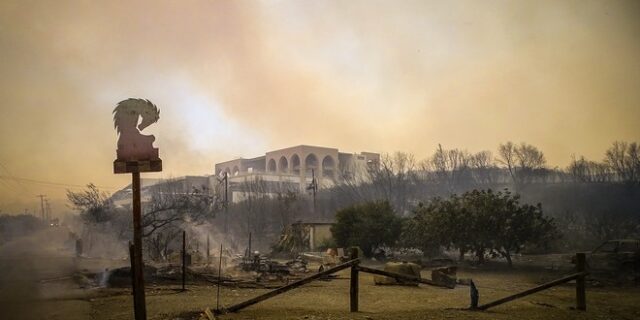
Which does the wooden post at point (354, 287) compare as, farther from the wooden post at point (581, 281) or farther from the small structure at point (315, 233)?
the small structure at point (315, 233)

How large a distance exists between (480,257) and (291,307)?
16.4 meters

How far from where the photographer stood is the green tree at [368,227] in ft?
101

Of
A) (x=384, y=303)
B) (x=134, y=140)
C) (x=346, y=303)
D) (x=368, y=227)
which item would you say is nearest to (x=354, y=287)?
(x=346, y=303)

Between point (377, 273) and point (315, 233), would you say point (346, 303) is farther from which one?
point (315, 233)

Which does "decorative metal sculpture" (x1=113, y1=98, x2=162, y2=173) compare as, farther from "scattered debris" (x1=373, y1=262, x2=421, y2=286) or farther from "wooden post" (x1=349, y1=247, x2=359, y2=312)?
"scattered debris" (x1=373, y1=262, x2=421, y2=286)

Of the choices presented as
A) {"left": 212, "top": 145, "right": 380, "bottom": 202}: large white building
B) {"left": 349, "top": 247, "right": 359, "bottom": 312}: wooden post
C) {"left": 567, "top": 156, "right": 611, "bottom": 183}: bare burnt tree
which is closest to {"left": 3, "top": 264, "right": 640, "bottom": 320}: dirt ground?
{"left": 349, "top": 247, "right": 359, "bottom": 312}: wooden post

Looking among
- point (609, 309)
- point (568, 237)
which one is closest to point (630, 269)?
point (609, 309)

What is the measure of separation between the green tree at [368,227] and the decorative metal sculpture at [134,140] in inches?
925

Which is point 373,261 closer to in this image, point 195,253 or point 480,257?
point 480,257

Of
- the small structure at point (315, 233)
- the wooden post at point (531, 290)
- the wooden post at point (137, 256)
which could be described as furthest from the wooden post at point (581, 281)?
the small structure at point (315, 233)

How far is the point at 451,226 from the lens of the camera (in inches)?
970

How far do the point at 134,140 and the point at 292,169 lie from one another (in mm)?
64940

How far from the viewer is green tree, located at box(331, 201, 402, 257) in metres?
30.9

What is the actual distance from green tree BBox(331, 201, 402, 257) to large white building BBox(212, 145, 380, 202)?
3430 cm
